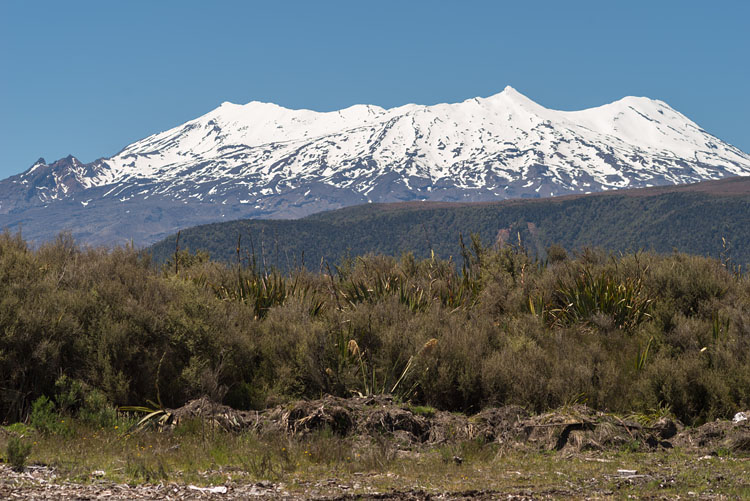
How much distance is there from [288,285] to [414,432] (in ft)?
20.8

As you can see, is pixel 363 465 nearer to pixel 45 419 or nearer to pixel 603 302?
pixel 45 419

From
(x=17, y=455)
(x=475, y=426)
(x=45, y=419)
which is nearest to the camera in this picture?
(x=17, y=455)

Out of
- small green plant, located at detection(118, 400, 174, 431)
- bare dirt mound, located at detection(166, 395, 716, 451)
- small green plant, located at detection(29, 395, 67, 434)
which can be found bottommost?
bare dirt mound, located at detection(166, 395, 716, 451)

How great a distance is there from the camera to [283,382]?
11.5 metres

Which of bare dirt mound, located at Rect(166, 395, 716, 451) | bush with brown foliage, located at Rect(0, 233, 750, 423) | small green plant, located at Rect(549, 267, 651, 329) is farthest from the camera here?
small green plant, located at Rect(549, 267, 651, 329)

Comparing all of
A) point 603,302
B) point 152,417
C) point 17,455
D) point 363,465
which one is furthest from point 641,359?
point 17,455

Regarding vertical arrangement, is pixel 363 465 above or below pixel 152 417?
below

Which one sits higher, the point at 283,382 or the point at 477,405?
the point at 283,382

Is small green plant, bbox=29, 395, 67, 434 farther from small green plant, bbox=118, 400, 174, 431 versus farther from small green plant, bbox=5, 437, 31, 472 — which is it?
small green plant, bbox=5, 437, 31, 472

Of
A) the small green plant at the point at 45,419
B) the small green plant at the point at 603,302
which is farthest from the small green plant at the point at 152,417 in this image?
the small green plant at the point at 603,302

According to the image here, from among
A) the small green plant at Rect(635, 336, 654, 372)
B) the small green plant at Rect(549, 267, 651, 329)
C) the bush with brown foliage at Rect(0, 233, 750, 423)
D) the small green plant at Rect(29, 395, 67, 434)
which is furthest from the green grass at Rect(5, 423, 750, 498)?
the small green plant at Rect(549, 267, 651, 329)

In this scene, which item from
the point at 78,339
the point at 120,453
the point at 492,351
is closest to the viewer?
the point at 120,453

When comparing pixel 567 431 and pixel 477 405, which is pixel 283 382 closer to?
pixel 477 405

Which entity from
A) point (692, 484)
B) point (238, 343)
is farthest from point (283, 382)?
point (692, 484)
